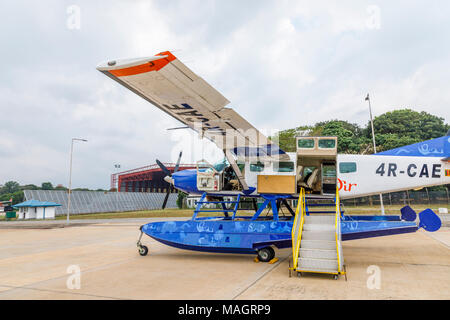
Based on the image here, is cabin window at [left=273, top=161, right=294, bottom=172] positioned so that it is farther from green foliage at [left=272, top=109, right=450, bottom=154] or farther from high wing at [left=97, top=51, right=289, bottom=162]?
green foliage at [left=272, top=109, right=450, bottom=154]

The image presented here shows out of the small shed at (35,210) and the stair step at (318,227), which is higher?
the stair step at (318,227)

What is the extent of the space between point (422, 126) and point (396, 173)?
1529 inches

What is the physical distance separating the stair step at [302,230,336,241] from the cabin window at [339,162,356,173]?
108 inches

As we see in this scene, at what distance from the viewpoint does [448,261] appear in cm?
783

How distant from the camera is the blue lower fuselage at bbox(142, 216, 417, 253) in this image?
7395 mm

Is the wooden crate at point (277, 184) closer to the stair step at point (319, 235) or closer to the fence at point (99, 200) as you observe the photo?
the stair step at point (319, 235)

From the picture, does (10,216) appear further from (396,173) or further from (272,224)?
(396,173)

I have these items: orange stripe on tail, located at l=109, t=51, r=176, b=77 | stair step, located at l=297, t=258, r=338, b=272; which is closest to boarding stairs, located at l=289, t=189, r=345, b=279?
stair step, located at l=297, t=258, r=338, b=272

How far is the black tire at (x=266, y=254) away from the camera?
7.89 meters

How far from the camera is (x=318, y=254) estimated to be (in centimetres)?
642

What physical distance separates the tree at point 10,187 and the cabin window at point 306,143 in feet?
364

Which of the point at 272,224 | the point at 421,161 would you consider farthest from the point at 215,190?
the point at 421,161

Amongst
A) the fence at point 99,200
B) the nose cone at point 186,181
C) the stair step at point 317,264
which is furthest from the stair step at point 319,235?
the fence at point 99,200

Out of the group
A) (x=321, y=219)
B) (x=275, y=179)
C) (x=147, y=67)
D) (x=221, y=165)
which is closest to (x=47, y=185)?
(x=221, y=165)
